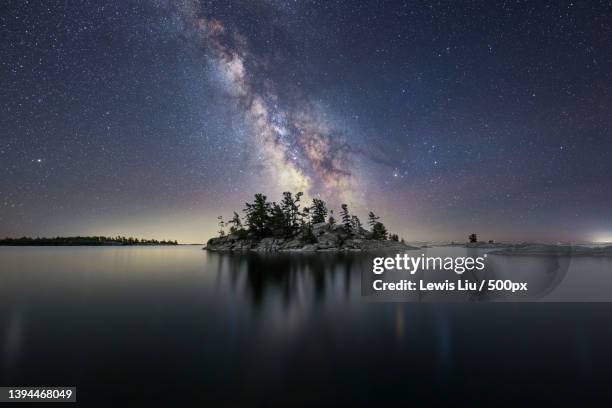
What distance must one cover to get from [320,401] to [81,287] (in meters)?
28.9

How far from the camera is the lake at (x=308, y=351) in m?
7.07

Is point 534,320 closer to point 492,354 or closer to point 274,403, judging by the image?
point 492,354

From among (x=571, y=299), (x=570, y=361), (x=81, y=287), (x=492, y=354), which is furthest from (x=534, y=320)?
(x=81, y=287)

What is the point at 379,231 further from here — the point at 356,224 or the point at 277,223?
the point at 277,223

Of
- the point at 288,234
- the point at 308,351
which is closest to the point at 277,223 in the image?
the point at 288,234

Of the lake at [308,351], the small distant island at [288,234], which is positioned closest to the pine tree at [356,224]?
the small distant island at [288,234]

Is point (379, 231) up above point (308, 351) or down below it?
above

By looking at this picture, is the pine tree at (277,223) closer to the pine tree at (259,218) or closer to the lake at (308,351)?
the pine tree at (259,218)

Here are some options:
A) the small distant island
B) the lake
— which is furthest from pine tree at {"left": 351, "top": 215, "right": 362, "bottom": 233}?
the lake

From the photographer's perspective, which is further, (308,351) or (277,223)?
(277,223)

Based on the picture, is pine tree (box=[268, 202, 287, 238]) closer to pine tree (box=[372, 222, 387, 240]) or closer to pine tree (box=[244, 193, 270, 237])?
pine tree (box=[244, 193, 270, 237])

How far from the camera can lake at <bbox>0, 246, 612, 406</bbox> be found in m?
7.07

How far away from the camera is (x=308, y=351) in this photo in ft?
32.6

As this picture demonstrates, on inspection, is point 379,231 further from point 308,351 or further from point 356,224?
point 308,351
